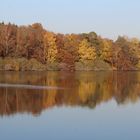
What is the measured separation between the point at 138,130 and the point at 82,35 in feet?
217

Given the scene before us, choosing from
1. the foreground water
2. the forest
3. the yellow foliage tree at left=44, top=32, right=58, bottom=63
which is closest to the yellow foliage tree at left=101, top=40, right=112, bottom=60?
the forest

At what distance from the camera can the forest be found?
64.3 m

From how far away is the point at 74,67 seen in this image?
235 ft

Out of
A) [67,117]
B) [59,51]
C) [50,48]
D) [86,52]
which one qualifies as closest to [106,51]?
[86,52]

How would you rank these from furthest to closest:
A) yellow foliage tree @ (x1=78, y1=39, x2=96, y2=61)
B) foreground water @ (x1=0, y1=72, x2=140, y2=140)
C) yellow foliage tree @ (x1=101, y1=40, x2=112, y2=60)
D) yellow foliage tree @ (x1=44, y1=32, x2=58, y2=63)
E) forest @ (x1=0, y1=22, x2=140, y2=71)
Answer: yellow foliage tree @ (x1=101, y1=40, x2=112, y2=60) < yellow foliage tree @ (x1=78, y1=39, x2=96, y2=61) < yellow foliage tree @ (x1=44, y1=32, x2=58, y2=63) < forest @ (x1=0, y1=22, x2=140, y2=71) < foreground water @ (x1=0, y1=72, x2=140, y2=140)

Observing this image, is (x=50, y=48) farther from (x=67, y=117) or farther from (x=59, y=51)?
(x=67, y=117)

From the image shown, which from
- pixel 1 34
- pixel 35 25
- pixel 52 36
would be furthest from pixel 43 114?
pixel 35 25

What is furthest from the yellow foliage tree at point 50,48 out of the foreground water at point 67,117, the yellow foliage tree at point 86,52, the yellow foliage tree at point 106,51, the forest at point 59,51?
the foreground water at point 67,117

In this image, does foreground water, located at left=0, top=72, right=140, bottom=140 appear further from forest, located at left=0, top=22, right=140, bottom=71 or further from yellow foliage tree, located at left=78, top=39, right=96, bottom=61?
yellow foliage tree, located at left=78, top=39, right=96, bottom=61

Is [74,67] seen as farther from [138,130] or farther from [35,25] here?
[138,130]

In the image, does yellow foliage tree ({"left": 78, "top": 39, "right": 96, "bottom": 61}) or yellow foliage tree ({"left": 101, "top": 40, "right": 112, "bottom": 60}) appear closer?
yellow foliage tree ({"left": 78, "top": 39, "right": 96, "bottom": 61})

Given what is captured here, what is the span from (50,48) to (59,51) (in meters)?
2.36

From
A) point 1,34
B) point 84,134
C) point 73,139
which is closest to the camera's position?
point 73,139

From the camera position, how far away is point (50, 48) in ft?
228
